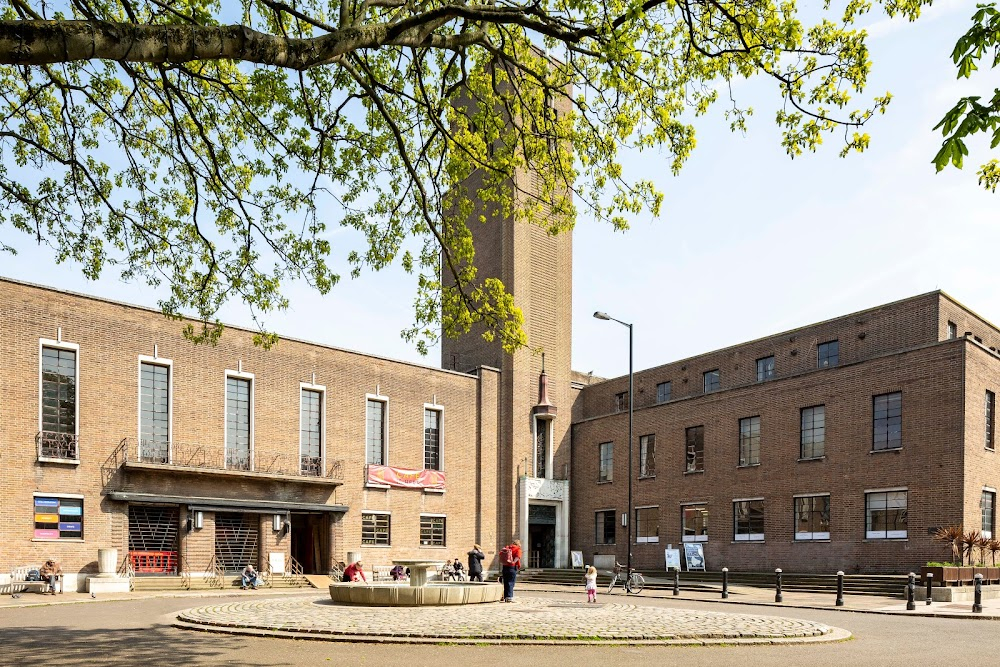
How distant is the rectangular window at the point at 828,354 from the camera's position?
37.2 meters

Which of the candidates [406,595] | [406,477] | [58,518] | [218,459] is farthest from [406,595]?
[406,477]

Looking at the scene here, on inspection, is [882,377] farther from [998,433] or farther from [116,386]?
[116,386]

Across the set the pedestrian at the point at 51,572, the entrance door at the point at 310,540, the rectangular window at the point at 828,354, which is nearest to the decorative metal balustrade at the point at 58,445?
the pedestrian at the point at 51,572

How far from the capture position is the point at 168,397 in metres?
32.1

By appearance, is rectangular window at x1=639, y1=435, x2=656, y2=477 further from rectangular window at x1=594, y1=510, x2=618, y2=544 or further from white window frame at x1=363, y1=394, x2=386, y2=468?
white window frame at x1=363, y1=394, x2=386, y2=468

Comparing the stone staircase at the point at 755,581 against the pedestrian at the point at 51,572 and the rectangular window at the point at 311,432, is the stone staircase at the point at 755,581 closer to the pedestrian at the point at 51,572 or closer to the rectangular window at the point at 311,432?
the rectangular window at the point at 311,432

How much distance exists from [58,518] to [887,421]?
2769 centimetres

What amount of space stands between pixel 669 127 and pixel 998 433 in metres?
25.4

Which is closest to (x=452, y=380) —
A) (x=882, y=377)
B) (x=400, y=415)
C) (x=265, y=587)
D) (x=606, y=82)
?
(x=400, y=415)

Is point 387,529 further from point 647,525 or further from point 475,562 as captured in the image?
point 475,562

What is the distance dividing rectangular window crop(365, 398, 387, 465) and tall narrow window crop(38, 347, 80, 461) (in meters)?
11.9

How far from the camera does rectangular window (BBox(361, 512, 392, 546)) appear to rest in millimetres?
37031

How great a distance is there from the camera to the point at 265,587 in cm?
3155

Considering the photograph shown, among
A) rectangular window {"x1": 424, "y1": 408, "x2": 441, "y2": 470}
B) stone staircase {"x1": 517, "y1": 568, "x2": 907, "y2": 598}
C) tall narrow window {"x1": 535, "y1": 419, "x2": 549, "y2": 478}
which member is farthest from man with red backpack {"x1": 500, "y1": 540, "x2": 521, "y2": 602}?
tall narrow window {"x1": 535, "y1": 419, "x2": 549, "y2": 478}
